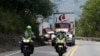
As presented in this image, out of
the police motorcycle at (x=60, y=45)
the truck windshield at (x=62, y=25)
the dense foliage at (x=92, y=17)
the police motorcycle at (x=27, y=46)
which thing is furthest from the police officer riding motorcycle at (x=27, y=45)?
the dense foliage at (x=92, y=17)

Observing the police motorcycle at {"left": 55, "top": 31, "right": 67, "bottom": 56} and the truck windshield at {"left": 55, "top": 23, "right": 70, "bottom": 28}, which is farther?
the truck windshield at {"left": 55, "top": 23, "right": 70, "bottom": 28}

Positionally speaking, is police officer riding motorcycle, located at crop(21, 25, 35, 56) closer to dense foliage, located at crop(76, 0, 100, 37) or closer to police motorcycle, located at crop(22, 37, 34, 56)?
police motorcycle, located at crop(22, 37, 34, 56)

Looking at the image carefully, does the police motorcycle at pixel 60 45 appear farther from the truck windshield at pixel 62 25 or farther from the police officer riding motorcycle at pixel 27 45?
the truck windshield at pixel 62 25

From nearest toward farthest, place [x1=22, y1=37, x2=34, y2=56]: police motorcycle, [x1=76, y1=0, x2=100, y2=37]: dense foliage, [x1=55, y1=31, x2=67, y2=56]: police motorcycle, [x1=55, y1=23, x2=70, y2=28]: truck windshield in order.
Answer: [x1=22, y1=37, x2=34, y2=56]: police motorcycle
[x1=55, y1=31, x2=67, y2=56]: police motorcycle
[x1=55, y1=23, x2=70, y2=28]: truck windshield
[x1=76, y1=0, x2=100, y2=37]: dense foliage

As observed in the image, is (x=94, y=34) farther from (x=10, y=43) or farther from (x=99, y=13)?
(x=10, y=43)

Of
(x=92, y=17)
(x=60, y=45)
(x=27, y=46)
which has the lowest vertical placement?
(x=92, y=17)

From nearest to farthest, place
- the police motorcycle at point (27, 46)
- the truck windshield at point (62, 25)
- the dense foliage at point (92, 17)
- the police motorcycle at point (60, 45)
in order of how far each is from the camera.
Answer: the police motorcycle at point (27, 46) < the police motorcycle at point (60, 45) < the truck windshield at point (62, 25) < the dense foliage at point (92, 17)

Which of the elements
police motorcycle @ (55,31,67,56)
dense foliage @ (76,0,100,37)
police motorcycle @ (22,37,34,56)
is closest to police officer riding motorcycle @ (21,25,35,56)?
police motorcycle @ (22,37,34,56)

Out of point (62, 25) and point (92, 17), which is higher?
point (62, 25)

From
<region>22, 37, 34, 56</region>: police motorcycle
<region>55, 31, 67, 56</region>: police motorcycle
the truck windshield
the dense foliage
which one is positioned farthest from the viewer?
the dense foliage

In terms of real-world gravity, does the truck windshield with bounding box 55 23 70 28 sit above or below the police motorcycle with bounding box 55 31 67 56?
below

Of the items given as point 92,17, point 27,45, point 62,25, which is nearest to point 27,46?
point 27,45

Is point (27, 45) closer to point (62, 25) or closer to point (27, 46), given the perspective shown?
point (27, 46)

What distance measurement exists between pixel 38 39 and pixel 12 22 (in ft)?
32.5
